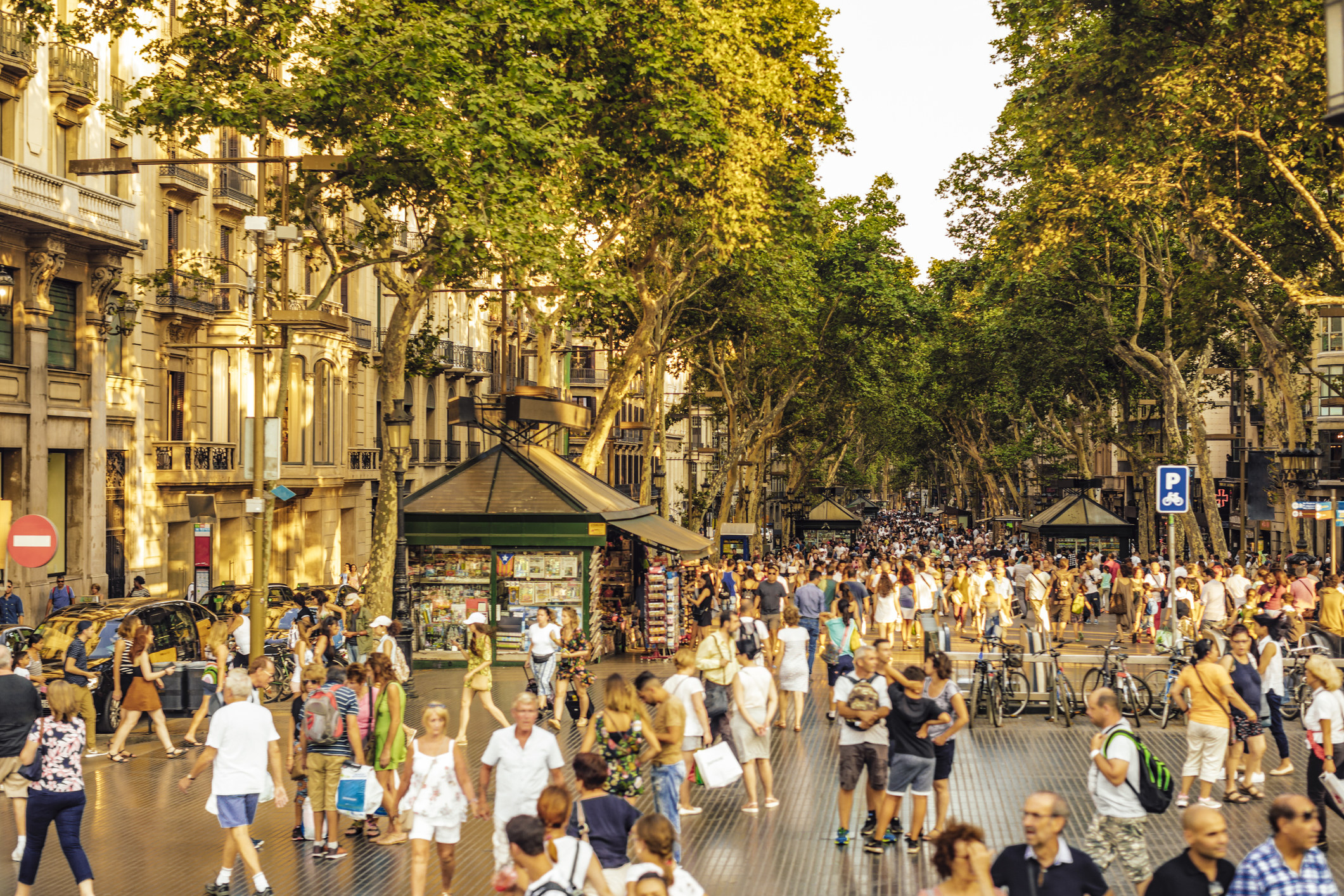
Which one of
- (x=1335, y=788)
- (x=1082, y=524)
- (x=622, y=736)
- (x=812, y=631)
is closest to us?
(x=622, y=736)

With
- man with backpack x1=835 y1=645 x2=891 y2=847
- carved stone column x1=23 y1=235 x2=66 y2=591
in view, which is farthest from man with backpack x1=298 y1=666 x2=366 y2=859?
carved stone column x1=23 y1=235 x2=66 y2=591

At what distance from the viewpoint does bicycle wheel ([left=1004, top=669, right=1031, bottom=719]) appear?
17594 mm

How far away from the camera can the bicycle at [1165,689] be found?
55.3ft

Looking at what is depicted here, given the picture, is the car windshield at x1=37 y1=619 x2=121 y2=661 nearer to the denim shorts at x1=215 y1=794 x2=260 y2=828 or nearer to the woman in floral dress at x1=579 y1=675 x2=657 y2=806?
the denim shorts at x1=215 y1=794 x2=260 y2=828

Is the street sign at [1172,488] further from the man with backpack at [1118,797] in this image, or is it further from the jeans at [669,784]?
the man with backpack at [1118,797]

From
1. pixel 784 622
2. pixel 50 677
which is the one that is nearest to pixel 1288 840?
pixel 784 622

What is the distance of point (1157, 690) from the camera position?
1833 cm

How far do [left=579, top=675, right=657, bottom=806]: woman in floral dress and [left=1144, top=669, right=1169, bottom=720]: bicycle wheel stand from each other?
32.0 feet

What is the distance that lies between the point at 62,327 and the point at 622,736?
23.5 metres

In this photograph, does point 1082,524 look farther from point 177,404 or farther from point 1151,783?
point 1151,783

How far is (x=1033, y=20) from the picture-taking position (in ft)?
92.3

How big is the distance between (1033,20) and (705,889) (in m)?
22.8

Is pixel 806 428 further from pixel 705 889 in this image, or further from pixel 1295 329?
pixel 705 889

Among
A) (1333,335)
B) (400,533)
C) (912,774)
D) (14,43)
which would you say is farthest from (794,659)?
(1333,335)
